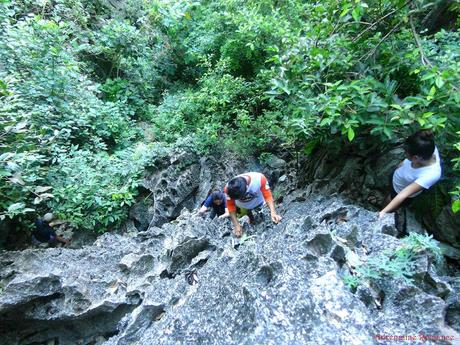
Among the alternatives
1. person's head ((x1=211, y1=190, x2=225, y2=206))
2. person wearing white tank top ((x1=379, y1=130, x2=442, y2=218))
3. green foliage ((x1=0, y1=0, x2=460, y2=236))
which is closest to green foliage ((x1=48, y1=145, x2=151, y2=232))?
green foliage ((x1=0, y1=0, x2=460, y2=236))

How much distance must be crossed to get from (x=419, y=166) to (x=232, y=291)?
219cm

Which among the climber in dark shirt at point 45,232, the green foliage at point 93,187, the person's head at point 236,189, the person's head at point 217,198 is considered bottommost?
the climber in dark shirt at point 45,232

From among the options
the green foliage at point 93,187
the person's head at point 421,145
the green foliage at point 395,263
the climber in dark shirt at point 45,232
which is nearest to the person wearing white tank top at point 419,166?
the person's head at point 421,145

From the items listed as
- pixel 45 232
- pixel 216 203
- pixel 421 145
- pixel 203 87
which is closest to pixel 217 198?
pixel 216 203

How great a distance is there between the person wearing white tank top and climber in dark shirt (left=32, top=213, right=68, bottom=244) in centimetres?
595

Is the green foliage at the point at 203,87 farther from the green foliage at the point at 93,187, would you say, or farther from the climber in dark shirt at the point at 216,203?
the climber in dark shirt at the point at 216,203

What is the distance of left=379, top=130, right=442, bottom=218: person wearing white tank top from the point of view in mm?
2828

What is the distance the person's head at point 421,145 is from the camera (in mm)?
2807

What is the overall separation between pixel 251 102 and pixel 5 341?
665 centimetres

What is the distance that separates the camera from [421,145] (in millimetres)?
2826

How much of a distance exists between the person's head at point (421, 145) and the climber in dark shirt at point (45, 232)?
20.6 ft

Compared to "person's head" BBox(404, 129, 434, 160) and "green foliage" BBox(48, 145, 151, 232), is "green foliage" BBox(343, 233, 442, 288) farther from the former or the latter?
"green foliage" BBox(48, 145, 151, 232)

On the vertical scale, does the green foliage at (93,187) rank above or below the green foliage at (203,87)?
below

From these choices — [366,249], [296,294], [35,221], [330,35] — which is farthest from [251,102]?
[296,294]
